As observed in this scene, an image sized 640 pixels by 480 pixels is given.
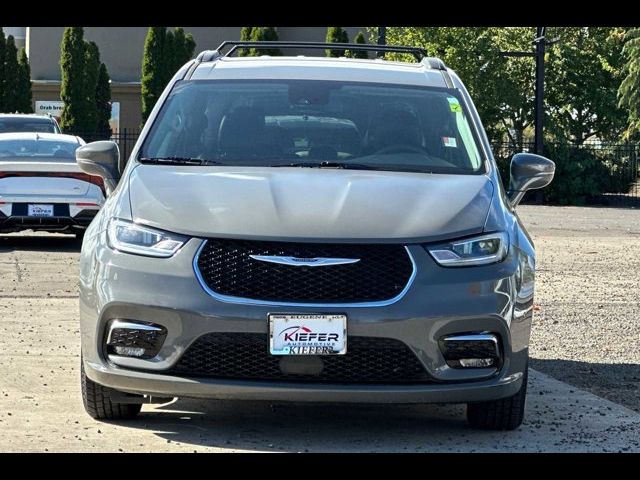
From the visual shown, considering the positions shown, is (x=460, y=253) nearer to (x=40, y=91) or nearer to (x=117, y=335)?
(x=117, y=335)

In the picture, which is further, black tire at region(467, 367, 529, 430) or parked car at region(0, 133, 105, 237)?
parked car at region(0, 133, 105, 237)

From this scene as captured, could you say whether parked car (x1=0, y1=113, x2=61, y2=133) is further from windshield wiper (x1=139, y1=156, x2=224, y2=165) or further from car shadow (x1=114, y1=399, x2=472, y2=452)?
car shadow (x1=114, y1=399, x2=472, y2=452)

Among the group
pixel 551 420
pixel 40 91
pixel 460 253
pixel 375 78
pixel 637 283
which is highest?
pixel 375 78

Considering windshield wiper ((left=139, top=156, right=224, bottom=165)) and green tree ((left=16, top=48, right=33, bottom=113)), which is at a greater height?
windshield wiper ((left=139, top=156, right=224, bottom=165))

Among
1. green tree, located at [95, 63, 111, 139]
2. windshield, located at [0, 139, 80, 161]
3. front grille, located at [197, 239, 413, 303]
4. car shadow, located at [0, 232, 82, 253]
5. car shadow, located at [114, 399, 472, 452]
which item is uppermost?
front grille, located at [197, 239, 413, 303]

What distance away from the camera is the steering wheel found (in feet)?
24.8

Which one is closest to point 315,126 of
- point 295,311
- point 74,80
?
point 295,311

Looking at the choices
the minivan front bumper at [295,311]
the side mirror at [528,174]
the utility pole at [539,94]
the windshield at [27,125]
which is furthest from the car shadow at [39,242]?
the utility pole at [539,94]

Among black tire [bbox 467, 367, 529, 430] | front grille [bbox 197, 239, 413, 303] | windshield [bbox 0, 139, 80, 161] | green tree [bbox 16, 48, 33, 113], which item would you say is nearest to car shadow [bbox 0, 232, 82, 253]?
windshield [bbox 0, 139, 80, 161]

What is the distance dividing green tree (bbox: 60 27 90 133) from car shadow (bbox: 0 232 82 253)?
27993mm

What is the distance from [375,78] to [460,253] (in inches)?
75.9
